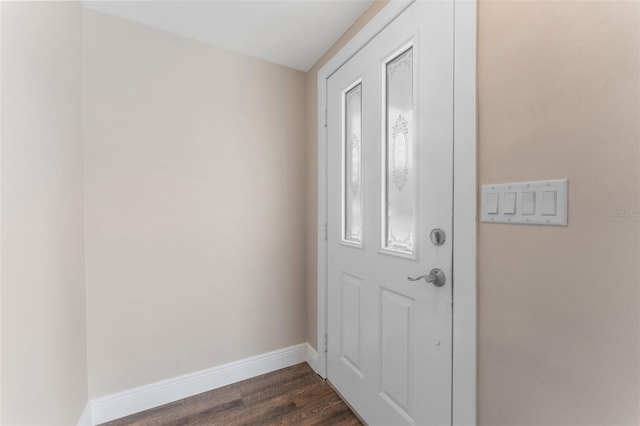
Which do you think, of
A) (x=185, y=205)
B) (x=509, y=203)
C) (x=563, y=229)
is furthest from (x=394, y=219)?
(x=185, y=205)

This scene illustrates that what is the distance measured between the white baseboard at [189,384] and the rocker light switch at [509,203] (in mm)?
1822

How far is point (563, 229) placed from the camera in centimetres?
73

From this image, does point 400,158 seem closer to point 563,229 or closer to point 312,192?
point 563,229

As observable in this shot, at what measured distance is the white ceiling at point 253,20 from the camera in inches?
56.7

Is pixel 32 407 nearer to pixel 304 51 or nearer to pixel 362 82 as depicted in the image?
pixel 362 82

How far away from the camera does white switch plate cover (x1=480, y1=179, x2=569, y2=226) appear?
2.39 ft

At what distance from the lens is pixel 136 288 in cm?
159

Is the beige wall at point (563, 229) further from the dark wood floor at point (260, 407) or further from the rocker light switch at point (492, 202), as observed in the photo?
the dark wood floor at point (260, 407)

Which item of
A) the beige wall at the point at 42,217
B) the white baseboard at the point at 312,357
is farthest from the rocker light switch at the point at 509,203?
the white baseboard at the point at 312,357

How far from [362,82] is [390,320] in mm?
1285

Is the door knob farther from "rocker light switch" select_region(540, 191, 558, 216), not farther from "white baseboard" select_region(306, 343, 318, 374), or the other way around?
"white baseboard" select_region(306, 343, 318, 374)

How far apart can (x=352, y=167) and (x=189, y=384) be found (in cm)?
176

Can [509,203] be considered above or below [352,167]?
below

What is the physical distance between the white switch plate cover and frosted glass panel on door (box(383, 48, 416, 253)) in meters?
0.34
